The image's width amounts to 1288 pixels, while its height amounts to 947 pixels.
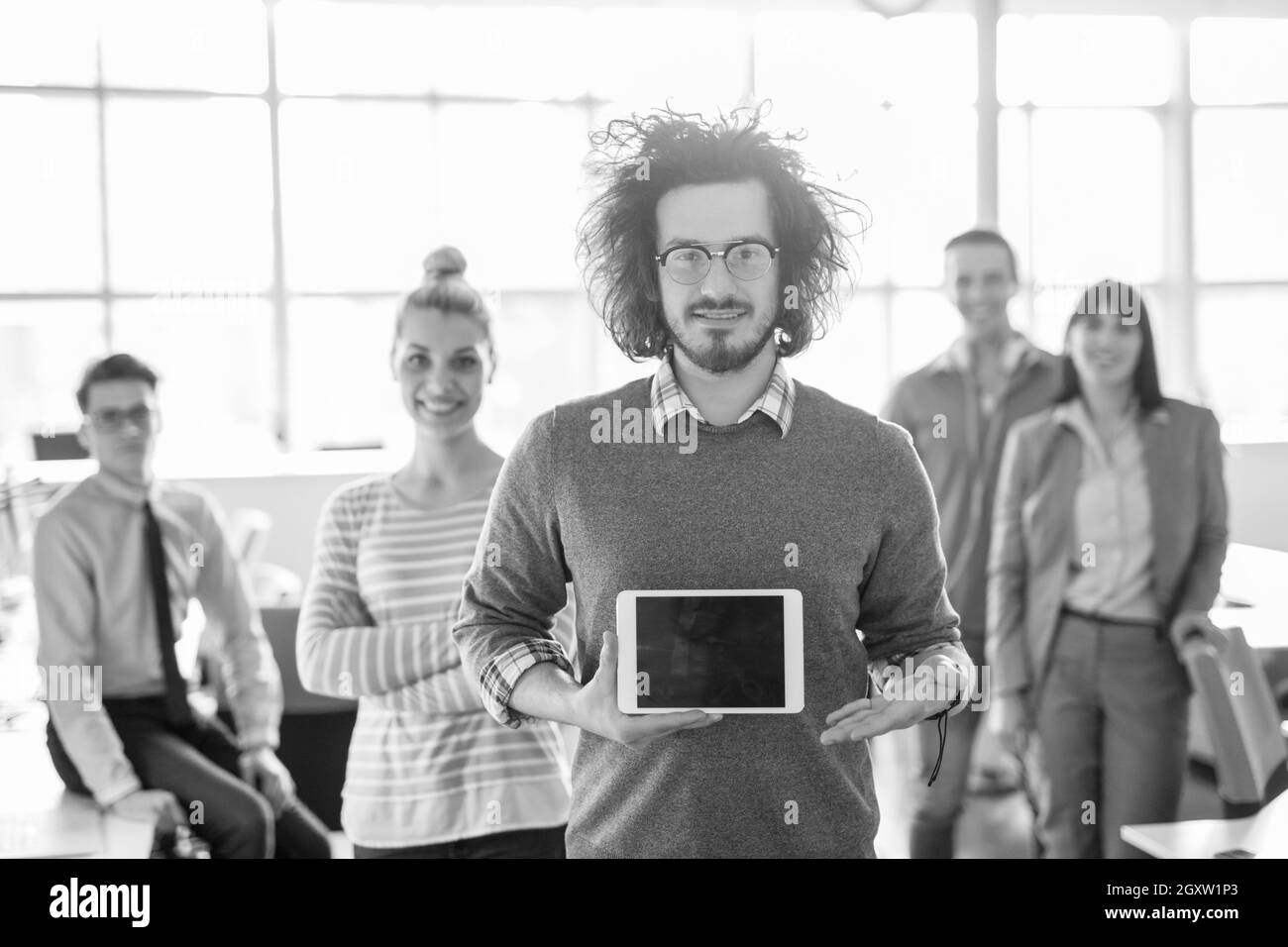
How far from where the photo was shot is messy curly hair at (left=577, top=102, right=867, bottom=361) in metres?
1.39

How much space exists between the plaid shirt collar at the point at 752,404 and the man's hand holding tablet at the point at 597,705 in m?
0.26

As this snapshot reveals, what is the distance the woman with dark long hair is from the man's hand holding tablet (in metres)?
1.06

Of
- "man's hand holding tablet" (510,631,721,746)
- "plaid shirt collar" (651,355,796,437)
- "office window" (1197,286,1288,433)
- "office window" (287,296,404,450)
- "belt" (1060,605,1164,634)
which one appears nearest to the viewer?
"man's hand holding tablet" (510,631,721,746)

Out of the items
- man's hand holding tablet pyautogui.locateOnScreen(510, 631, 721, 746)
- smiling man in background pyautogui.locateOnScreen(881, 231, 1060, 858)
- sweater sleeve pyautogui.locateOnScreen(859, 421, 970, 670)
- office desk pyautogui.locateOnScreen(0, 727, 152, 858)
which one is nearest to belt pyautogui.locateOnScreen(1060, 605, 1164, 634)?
smiling man in background pyautogui.locateOnScreen(881, 231, 1060, 858)

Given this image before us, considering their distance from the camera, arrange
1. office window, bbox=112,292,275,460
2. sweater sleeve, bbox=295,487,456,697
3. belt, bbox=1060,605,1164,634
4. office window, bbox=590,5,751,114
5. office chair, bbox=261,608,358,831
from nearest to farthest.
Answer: sweater sleeve, bbox=295,487,456,697 < belt, bbox=1060,605,1164,634 < office window, bbox=112,292,275,460 < office window, bbox=590,5,751,114 < office chair, bbox=261,608,358,831

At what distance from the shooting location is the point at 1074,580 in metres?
2.09

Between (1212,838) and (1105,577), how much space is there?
1.67 ft

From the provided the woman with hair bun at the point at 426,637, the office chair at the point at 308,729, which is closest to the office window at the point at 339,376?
the office chair at the point at 308,729

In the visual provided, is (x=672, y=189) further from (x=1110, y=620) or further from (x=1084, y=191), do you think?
(x=1110, y=620)

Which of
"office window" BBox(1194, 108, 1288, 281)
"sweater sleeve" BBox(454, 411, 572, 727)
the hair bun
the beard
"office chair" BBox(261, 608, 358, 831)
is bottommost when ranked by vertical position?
"office chair" BBox(261, 608, 358, 831)

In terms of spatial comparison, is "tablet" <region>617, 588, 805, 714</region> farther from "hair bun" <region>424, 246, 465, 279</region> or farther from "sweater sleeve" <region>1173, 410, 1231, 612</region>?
"sweater sleeve" <region>1173, 410, 1231, 612</region>

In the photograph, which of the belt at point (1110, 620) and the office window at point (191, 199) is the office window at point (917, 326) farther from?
the office window at point (191, 199)
